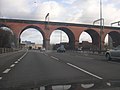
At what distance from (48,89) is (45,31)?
93.5 metres

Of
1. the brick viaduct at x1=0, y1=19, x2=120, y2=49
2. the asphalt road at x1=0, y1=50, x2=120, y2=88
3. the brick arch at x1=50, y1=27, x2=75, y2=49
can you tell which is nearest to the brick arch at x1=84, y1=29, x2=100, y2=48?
the brick viaduct at x1=0, y1=19, x2=120, y2=49

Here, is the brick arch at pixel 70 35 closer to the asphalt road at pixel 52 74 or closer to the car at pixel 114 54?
the car at pixel 114 54

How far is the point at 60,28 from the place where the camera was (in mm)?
105562

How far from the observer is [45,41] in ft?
338

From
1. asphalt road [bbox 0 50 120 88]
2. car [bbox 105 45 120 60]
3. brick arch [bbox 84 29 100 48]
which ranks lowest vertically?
asphalt road [bbox 0 50 120 88]

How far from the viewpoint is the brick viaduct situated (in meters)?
97.8

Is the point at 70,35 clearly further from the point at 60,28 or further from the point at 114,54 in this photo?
the point at 114,54

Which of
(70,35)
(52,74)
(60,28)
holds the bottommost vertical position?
(52,74)

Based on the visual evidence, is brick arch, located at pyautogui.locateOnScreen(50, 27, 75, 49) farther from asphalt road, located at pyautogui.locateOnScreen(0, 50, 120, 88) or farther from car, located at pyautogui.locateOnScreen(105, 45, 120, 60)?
asphalt road, located at pyautogui.locateOnScreen(0, 50, 120, 88)

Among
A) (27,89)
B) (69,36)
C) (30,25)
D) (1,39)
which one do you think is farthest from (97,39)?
(27,89)

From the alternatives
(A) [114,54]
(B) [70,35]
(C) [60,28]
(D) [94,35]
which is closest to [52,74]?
(A) [114,54]

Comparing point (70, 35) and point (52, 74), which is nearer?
point (52, 74)

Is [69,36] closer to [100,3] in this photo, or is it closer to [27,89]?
[100,3]

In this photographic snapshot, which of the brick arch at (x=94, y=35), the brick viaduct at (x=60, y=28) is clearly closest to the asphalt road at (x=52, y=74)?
the brick viaduct at (x=60, y=28)
